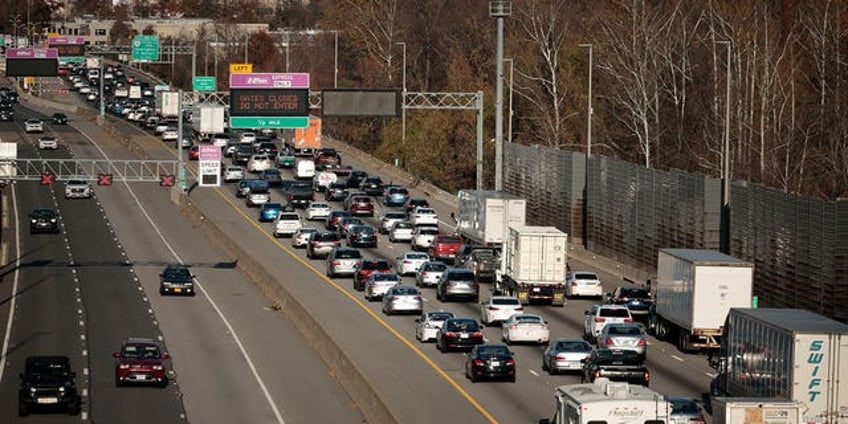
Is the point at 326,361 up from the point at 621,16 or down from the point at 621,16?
down

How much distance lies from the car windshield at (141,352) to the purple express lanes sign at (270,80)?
95.0 ft

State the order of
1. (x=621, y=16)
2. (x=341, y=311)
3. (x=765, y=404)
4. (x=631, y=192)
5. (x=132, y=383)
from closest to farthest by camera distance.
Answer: (x=765, y=404) < (x=132, y=383) < (x=341, y=311) < (x=631, y=192) < (x=621, y=16)

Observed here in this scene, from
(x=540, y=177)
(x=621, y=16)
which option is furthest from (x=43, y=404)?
(x=621, y=16)

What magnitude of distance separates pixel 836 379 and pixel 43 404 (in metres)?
19.7

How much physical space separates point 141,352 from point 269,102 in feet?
98.3

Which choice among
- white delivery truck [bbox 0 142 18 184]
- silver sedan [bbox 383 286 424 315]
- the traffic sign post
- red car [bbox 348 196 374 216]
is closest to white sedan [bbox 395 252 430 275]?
the traffic sign post

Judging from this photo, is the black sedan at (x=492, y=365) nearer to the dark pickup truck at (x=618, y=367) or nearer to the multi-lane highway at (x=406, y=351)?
the multi-lane highway at (x=406, y=351)

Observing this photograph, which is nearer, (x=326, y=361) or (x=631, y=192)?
(x=326, y=361)

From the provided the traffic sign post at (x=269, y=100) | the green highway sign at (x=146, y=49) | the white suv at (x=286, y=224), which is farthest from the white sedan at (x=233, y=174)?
the traffic sign post at (x=269, y=100)

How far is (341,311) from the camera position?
63156 millimetres

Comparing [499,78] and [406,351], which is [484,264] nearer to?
[499,78]

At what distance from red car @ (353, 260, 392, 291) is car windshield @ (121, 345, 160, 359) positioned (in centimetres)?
1901

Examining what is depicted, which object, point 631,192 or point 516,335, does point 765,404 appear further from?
point 631,192

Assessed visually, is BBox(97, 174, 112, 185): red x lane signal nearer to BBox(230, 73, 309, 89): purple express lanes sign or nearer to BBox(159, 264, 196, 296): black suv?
BBox(230, 73, 309, 89): purple express lanes sign
